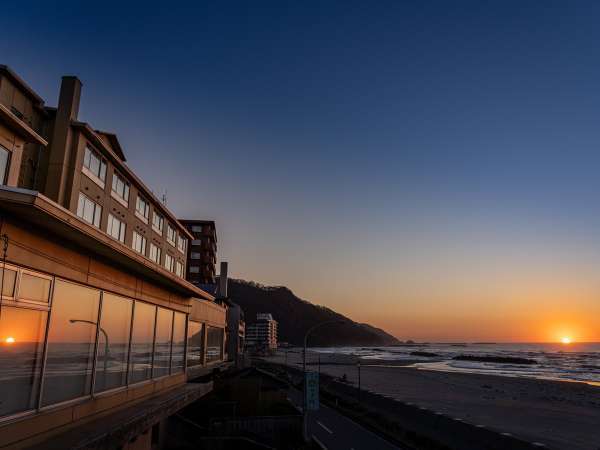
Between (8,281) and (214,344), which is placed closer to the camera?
(8,281)

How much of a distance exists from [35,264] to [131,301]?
21.1ft

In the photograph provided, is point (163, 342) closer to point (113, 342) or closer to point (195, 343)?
point (113, 342)

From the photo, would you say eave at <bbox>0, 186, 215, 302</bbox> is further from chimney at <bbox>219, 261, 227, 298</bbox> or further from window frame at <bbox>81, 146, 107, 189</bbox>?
chimney at <bbox>219, 261, 227, 298</bbox>

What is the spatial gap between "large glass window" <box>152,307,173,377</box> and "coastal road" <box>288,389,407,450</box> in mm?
11051

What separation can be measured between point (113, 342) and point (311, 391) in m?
16.7

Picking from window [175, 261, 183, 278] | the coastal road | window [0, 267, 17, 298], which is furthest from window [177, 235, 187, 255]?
window [0, 267, 17, 298]

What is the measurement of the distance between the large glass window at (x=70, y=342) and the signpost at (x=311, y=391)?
17.2m

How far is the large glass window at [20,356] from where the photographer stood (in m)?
8.69

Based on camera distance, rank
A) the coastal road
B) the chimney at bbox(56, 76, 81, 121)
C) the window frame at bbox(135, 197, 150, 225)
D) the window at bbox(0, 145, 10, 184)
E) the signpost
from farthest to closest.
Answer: the window frame at bbox(135, 197, 150, 225) < the chimney at bbox(56, 76, 81, 121) < the signpost < the coastal road < the window at bbox(0, 145, 10, 184)

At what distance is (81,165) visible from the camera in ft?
109

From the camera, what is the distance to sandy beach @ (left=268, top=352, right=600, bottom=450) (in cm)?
3775

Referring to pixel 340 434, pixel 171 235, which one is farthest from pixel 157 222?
pixel 340 434

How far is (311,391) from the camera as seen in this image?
27672 mm

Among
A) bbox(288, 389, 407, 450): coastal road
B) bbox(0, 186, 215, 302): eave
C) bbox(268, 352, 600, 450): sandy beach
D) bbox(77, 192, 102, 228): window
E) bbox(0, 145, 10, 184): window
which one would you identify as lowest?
bbox(268, 352, 600, 450): sandy beach
